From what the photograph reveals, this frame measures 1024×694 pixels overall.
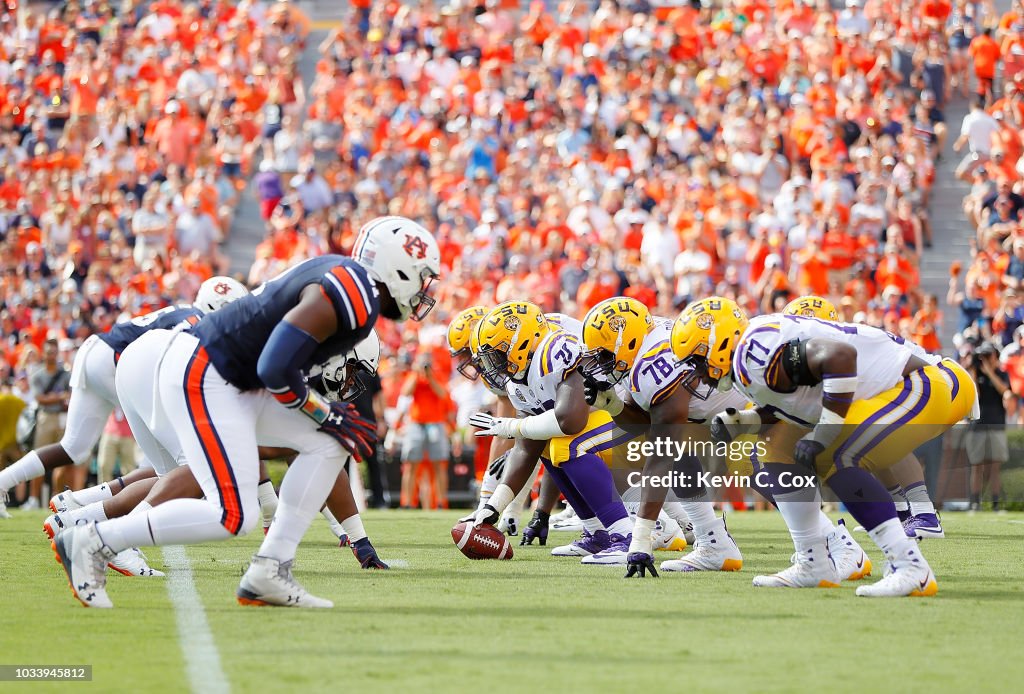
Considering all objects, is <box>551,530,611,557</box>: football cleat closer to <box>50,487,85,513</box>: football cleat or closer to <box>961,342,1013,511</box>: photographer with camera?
<box>50,487,85,513</box>: football cleat

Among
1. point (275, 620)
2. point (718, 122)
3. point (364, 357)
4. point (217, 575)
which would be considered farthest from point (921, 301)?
point (275, 620)

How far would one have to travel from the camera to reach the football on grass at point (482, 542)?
9.80 meters

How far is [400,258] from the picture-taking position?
711cm

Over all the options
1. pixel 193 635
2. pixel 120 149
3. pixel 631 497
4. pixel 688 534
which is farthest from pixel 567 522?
pixel 120 149

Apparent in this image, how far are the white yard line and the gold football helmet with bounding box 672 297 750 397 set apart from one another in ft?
9.47

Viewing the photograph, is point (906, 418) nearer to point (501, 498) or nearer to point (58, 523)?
point (501, 498)

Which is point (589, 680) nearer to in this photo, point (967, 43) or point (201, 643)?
point (201, 643)

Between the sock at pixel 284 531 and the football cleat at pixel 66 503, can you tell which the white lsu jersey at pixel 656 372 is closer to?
the sock at pixel 284 531

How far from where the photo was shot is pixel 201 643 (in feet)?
20.4

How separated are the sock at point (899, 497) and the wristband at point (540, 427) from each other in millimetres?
2247

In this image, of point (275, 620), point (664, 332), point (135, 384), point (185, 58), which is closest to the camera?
point (275, 620)

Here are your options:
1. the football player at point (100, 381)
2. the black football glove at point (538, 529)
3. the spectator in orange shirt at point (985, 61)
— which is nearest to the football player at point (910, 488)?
the black football glove at point (538, 529)

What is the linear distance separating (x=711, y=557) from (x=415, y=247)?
10.5 feet

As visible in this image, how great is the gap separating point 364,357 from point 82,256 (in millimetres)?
13171
